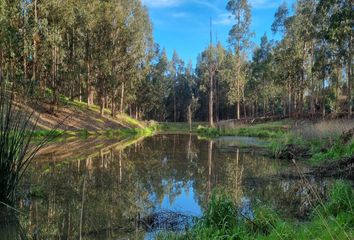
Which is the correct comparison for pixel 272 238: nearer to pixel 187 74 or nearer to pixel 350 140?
pixel 350 140

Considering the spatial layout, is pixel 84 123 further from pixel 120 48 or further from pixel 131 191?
pixel 131 191

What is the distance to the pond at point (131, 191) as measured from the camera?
559 cm

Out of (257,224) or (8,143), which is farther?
(8,143)

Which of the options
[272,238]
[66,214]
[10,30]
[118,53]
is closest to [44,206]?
[66,214]

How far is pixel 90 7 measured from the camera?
33000 millimetres

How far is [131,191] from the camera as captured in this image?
8.23 metres

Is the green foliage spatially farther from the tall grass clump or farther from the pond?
the tall grass clump

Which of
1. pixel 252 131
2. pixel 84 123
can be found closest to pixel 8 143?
pixel 252 131

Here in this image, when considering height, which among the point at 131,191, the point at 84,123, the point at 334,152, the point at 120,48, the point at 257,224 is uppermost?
the point at 120,48

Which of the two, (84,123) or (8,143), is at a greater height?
(84,123)

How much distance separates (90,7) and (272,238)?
105ft

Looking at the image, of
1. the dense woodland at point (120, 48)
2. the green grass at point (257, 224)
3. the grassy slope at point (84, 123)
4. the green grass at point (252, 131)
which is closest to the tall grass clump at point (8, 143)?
the green grass at point (257, 224)

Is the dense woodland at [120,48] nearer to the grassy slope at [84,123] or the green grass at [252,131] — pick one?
the grassy slope at [84,123]

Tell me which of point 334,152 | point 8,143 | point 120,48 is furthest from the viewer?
point 120,48
